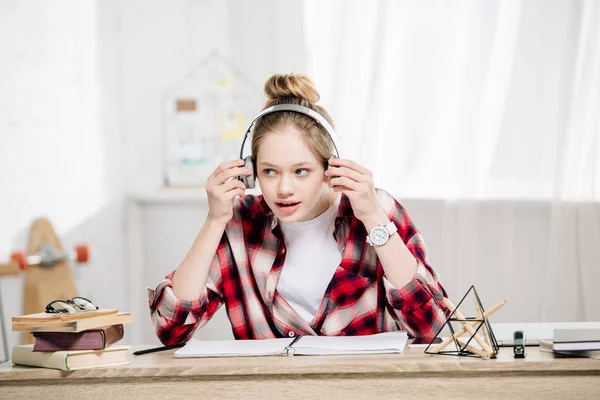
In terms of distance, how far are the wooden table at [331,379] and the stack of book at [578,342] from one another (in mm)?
31

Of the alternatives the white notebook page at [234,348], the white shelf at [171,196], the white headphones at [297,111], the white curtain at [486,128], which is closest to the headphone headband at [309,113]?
the white headphones at [297,111]

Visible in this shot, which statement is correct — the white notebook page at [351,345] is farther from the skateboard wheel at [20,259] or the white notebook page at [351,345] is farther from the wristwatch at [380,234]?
the skateboard wheel at [20,259]

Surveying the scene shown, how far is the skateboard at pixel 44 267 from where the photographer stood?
250cm

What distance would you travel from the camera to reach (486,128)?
3.06 m

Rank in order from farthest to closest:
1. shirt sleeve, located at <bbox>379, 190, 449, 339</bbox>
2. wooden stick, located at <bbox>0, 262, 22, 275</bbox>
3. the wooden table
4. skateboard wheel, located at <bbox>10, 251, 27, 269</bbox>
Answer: skateboard wheel, located at <bbox>10, 251, 27, 269</bbox> < wooden stick, located at <bbox>0, 262, 22, 275</bbox> < shirt sleeve, located at <bbox>379, 190, 449, 339</bbox> < the wooden table

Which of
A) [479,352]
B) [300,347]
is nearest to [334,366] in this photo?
[300,347]

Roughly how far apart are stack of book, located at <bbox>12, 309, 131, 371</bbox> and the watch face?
53 centimetres

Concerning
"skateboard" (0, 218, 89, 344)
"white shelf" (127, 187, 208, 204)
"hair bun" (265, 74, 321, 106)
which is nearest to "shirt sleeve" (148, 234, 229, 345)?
"hair bun" (265, 74, 321, 106)

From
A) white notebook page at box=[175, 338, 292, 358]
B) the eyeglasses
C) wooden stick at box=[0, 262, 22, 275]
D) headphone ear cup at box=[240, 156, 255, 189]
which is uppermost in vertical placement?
headphone ear cup at box=[240, 156, 255, 189]

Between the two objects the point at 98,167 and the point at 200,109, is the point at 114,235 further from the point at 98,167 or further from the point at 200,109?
the point at 200,109

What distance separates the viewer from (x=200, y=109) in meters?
3.54

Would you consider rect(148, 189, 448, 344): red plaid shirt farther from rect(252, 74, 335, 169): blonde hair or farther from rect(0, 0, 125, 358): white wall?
rect(0, 0, 125, 358): white wall

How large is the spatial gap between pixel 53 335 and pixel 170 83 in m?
2.27

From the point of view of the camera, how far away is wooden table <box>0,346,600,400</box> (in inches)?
48.8
